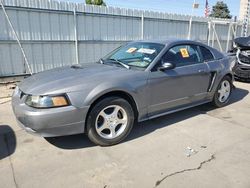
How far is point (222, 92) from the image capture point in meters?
5.11

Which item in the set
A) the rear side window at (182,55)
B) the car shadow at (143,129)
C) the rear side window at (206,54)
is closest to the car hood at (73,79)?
the rear side window at (182,55)

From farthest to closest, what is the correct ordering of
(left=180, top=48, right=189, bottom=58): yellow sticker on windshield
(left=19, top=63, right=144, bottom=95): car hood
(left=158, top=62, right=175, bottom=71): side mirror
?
(left=180, top=48, right=189, bottom=58): yellow sticker on windshield → (left=158, top=62, right=175, bottom=71): side mirror → (left=19, top=63, right=144, bottom=95): car hood

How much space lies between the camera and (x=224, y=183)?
2584 millimetres

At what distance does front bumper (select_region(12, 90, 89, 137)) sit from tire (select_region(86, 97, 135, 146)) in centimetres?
16

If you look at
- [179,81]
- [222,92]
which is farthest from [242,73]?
[179,81]

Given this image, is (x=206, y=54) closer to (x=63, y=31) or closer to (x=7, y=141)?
(x=7, y=141)

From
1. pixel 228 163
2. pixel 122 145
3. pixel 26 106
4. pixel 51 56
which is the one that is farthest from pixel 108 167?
pixel 51 56

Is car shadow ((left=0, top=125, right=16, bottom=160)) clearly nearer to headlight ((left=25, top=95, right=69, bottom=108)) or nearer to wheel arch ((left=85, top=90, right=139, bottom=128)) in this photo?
headlight ((left=25, top=95, right=69, bottom=108))

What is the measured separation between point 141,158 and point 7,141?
2099 mm

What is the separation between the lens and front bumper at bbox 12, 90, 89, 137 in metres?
2.89

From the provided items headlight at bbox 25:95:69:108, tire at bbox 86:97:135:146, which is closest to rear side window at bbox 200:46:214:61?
tire at bbox 86:97:135:146

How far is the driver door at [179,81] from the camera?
12.4 feet

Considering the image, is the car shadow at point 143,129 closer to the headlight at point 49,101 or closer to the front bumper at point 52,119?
the front bumper at point 52,119

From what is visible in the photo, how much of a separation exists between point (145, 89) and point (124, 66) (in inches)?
21.6
